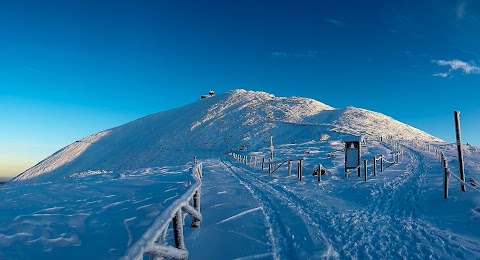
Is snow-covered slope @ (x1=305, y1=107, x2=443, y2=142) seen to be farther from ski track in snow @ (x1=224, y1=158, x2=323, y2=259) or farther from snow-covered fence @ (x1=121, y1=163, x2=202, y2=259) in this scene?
snow-covered fence @ (x1=121, y1=163, x2=202, y2=259)

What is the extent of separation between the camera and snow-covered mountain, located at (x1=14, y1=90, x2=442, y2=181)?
84.9m

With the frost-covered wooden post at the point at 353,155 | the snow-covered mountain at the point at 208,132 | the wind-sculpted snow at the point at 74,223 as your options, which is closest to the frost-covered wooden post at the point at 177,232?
the wind-sculpted snow at the point at 74,223

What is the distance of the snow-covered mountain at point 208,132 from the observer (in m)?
84.9

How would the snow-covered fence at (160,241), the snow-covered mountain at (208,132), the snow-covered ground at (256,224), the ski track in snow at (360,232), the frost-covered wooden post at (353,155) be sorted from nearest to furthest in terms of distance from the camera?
the snow-covered fence at (160,241), the snow-covered ground at (256,224), the ski track in snow at (360,232), the frost-covered wooden post at (353,155), the snow-covered mountain at (208,132)

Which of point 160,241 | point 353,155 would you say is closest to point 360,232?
point 160,241

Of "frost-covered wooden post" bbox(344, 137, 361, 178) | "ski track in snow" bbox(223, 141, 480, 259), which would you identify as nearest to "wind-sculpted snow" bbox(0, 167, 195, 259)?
"ski track in snow" bbox(223, 141, 480, 259)

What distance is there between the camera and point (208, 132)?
102 meters

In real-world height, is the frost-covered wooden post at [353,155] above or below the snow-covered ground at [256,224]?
above

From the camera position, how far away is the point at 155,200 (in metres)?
8.66

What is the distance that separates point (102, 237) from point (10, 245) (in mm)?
1309

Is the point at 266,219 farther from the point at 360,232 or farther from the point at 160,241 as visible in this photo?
the point at 160,241

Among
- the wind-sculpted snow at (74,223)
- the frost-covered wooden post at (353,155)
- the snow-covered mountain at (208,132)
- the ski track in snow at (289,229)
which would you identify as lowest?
the ski track in snow at (289,229)

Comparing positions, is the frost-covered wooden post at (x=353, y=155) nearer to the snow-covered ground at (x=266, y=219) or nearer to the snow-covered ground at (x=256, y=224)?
the snow-covered ground at (x=266, y=219)

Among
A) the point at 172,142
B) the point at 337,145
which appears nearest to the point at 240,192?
the point at 337,145
